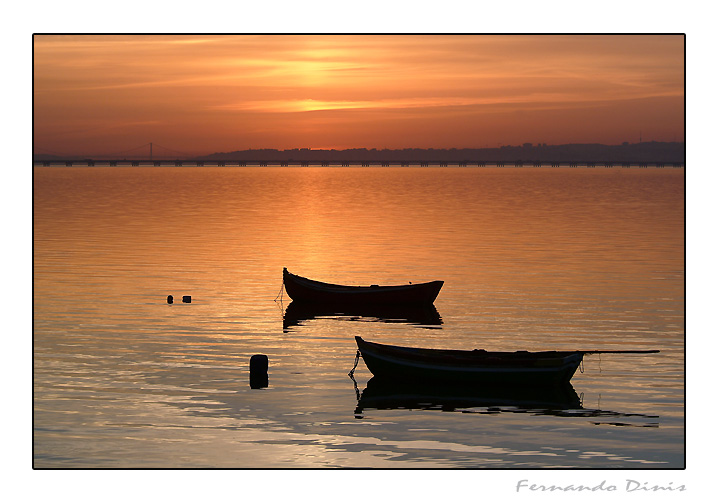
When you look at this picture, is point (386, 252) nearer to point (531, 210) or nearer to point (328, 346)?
point (328, 346)

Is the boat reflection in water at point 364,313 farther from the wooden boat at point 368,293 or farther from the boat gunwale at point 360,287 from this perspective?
the boat gunwale at point 360,287

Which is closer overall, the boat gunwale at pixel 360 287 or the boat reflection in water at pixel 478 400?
the boat reflection in water at pixel 478 400

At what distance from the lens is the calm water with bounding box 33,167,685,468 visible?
23625 millimetres

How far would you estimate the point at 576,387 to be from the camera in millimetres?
30047

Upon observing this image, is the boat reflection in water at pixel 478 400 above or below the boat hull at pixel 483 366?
below

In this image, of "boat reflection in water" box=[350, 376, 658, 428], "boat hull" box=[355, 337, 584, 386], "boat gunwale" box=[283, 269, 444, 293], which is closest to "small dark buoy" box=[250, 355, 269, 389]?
"boat reflection in water" box=[350, 376, 658, 428]

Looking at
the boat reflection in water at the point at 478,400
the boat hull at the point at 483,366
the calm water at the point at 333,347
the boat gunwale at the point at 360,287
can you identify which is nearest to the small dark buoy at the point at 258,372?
the calm water at the point at 333,347

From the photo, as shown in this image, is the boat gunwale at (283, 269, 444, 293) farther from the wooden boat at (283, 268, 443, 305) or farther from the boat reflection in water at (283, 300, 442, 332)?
the boat reflection in water at (283, 300, 442, 332)

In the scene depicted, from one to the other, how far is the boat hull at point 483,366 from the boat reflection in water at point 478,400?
9.4 inches

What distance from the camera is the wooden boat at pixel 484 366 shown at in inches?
1167

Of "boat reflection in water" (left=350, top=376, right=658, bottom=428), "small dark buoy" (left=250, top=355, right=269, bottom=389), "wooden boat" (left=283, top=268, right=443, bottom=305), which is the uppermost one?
"wooden boat" (left=283, top=268, right=443, bottom=305)

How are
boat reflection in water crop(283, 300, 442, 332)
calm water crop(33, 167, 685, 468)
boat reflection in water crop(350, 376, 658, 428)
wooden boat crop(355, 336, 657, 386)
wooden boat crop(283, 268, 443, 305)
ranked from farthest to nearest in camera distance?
1. wooden boat crop(283, 268, 443, 305)
2. boat reflection in water crop(283, 300, 442, 332)
3. wooden boat crop(355, 336, 657, 386)
4. boat reflection in water crop(350, 376, 658, 428)
5. calm water crop(33, 167, 685, 468)

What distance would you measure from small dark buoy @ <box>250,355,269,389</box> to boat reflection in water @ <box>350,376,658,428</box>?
2.73 m

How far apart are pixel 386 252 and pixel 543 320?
2822cm
